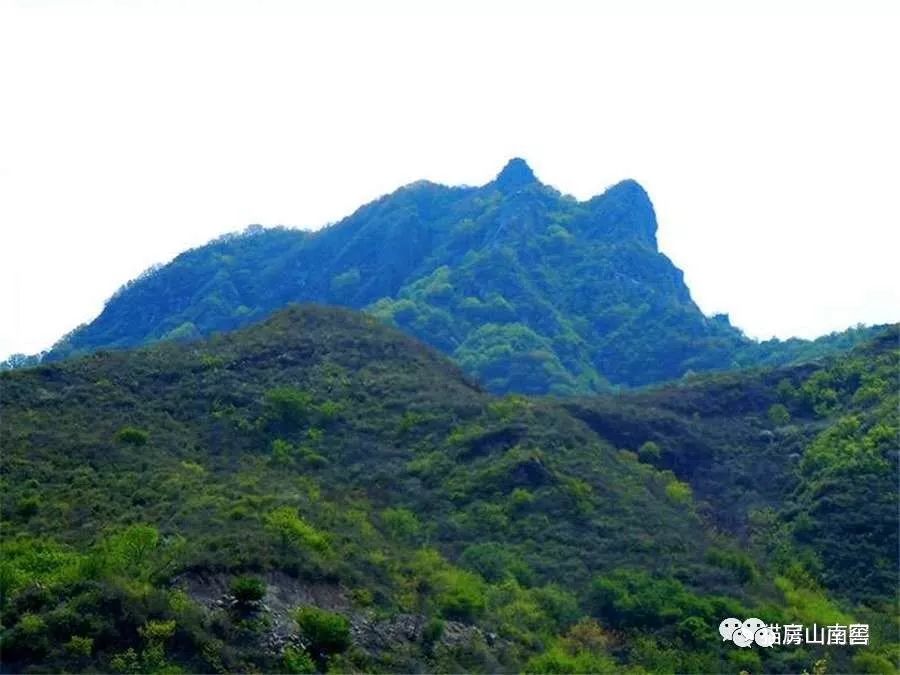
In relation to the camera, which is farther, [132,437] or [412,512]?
[412,512]

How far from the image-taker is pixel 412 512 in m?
A: 44.7

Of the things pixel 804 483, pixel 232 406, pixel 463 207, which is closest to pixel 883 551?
→ pixel 804 483

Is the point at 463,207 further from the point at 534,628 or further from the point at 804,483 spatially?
the point at 534,628

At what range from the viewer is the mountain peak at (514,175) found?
14388cm

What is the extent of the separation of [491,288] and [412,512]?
246ft

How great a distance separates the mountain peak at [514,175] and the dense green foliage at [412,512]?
7871 centimetres

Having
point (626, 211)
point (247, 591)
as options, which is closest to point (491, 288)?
point (626, 211)

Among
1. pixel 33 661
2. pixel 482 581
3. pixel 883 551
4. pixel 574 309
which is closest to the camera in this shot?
pixel 33 661

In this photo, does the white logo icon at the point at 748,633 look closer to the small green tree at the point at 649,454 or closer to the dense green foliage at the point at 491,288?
the small green tree at the point at 649,454

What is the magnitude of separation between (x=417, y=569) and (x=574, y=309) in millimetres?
86765

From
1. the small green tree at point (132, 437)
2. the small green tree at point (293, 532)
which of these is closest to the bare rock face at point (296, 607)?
the small green tree at point (293, 532)

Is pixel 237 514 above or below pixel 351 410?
below

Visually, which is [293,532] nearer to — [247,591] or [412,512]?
[247,591]

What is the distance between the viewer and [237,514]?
34.8 m
